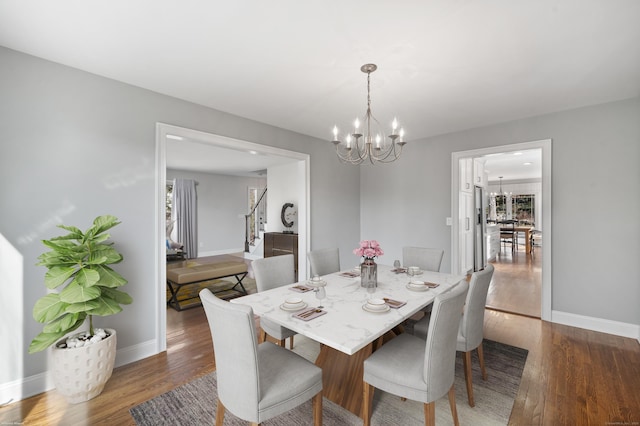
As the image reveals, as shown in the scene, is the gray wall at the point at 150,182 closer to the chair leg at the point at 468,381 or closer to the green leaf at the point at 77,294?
the green leaf at the point at 77,294

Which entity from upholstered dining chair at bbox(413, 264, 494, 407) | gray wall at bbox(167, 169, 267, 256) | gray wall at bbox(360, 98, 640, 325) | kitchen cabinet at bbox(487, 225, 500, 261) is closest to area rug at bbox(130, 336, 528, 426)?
upholstered dining chair at bbox(413, 264, 494, 407)

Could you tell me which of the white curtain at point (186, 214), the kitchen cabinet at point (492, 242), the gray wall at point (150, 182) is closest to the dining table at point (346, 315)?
the gray wall at point (150, 182)

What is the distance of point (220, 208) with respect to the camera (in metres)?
8.93

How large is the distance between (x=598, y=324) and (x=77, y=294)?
193 inches

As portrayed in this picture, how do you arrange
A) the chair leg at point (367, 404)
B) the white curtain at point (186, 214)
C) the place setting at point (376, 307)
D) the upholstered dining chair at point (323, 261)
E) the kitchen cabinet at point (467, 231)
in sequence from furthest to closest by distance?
1. the white curtain at point (186, 214)
2. the kitchen cabinet at point (467, 231)
3. the upholstered dining chair at point (323, 261)
4. the place setting at point (376, 307)
5. the chair leg at point (367, 404)

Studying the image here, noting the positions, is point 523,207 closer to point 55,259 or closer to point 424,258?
point 424,258

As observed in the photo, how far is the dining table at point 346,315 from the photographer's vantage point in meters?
1.52

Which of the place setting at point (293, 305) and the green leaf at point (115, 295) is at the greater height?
the place setting at point (293, 305)

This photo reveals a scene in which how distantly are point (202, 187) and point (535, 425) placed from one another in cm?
857

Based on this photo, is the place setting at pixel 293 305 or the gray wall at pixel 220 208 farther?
the gray wall at pixel 220 208

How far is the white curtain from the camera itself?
26.3 feet

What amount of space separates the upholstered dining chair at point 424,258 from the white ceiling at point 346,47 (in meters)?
1.64

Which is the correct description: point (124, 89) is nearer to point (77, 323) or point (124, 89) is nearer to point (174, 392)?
point (77, 323)

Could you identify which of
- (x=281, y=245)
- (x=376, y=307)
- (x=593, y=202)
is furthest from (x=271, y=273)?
(x=593, y=202)
